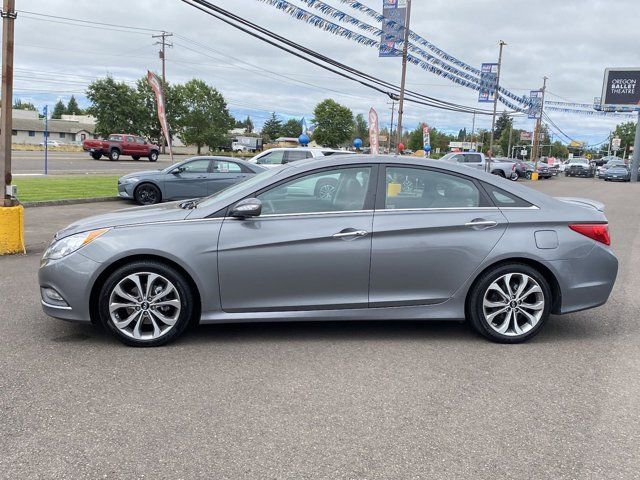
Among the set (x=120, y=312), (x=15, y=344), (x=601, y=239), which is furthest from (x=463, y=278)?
(x=15, y=344)

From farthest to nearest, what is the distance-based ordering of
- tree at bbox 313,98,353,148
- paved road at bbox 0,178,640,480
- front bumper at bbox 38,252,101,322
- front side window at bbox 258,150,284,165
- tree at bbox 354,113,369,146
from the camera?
1. tree at bbox 354,113,369,146
2. tree at bbox 313,98,353,148
3. front side window at bbox 258,150,284,165
4. front bumper at bbox 38,252,101,322
5. paved road at bbox 0,178,640,480

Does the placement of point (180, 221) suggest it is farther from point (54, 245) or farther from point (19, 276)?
point (19, 276)

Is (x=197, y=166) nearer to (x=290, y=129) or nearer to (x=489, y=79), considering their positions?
(x=489, y=79)

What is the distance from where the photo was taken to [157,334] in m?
4.41

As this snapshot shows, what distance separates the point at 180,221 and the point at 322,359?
1.58 meters

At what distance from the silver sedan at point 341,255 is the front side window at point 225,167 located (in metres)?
9.64

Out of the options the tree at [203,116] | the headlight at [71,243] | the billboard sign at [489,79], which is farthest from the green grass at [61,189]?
the tree at [203,116]

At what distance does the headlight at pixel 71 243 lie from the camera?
14.3 ft

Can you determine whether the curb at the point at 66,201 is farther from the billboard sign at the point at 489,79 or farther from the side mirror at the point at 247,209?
the billboard sign at the point at 489,79

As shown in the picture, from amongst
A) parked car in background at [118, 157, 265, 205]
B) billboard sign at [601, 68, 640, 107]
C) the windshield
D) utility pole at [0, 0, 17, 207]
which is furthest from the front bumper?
billboard sign at [601, 68, 640, 107]

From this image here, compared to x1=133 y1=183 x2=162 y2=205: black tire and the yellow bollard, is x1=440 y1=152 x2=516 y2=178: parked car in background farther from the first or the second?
the yellow bollard

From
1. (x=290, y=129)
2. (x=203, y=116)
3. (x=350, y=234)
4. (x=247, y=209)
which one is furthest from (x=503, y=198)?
(x=290, y=129)

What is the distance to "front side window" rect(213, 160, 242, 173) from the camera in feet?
47.2

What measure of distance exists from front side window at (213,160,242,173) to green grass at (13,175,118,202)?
3.21 metres
